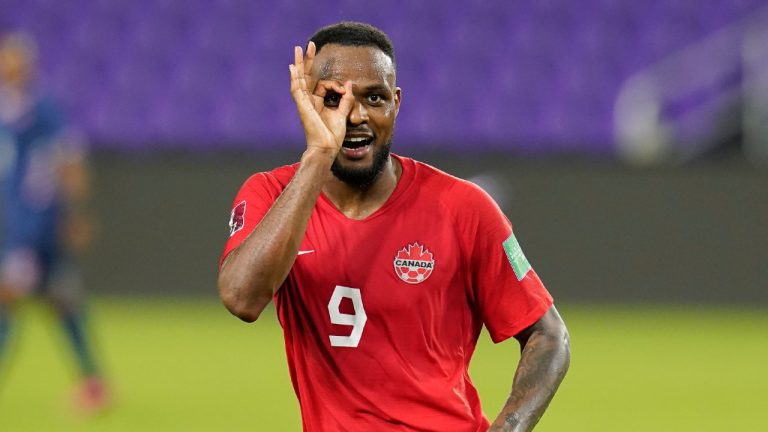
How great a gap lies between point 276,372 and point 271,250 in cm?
692

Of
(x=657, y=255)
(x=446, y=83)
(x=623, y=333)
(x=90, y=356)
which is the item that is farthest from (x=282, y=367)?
(x=446, y=83)

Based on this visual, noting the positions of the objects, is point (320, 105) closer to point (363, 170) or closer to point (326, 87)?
point (326, 87)

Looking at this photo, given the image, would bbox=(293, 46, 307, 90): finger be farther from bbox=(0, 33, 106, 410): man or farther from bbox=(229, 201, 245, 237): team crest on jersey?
bbox=(0, 33, 106, 410): man

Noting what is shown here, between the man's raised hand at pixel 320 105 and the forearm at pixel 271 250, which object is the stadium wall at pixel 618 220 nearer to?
the man's raised hand at pixel 320 105

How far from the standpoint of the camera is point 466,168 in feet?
42.0

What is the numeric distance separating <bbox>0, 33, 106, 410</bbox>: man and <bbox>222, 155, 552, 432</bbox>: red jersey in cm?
516

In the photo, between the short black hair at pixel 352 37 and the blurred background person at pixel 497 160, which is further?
the blurred background person at pixel 497 160

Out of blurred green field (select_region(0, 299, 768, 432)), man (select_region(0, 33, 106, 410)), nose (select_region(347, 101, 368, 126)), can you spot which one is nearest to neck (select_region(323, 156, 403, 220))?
nose (select_region(347, 101, 368, 126))

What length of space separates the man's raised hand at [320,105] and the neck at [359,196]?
11.0 inches

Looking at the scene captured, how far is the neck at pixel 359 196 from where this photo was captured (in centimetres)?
363

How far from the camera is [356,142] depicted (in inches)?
137

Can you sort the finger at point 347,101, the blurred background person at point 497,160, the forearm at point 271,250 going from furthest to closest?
the blurred background person at point 497,160, the finger at point 347,101, the forearm at point 271,250

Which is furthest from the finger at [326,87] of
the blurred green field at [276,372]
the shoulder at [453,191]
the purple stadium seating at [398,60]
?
the purple stadium seating at [398,60]

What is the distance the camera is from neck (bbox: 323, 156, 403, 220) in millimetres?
3629
